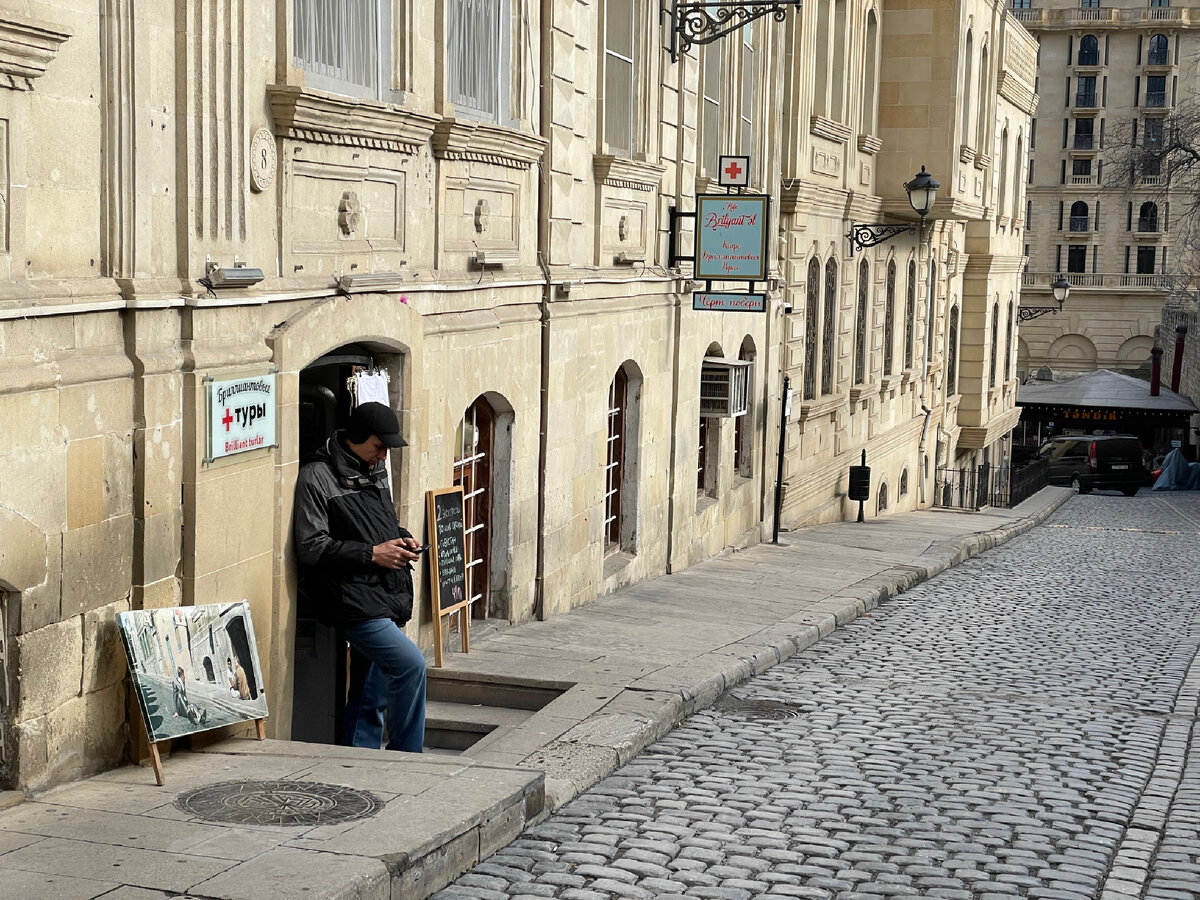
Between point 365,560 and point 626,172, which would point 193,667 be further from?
point 626,172

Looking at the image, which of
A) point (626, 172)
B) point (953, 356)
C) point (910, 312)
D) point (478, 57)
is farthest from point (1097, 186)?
point (478, 57)

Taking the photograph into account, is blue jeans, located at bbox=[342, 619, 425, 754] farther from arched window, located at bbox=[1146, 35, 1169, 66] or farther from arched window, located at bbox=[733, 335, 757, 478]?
arched window, located at bbox=[1146, 35, 1169, 66]

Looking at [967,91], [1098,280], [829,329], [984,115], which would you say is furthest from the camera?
[1098,280]

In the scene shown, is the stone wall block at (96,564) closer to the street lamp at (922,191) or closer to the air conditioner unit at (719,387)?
the air conditioner unit at (719,387)

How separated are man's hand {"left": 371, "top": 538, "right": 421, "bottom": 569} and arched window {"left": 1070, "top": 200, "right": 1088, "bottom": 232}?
74502mm

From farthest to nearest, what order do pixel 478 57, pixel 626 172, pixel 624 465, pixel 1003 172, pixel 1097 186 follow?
pixel 1097 186 < pixel 1003 172 < pixel 624 465 < pixel 626 172 < pixel 478 57

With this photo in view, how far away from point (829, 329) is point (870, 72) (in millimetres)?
4877

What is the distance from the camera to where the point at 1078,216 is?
77.3m

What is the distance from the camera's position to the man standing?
7641 mm

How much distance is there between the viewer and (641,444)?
14281 mm

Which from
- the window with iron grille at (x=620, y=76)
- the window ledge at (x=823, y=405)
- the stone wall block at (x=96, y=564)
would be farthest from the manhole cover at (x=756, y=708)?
the window ledge at (x=823, y=405)

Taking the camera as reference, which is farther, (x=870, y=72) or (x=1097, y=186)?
(x=1097, y=186)

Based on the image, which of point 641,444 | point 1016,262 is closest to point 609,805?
point 641,444

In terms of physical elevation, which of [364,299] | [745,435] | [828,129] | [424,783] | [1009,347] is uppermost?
[828,129]
